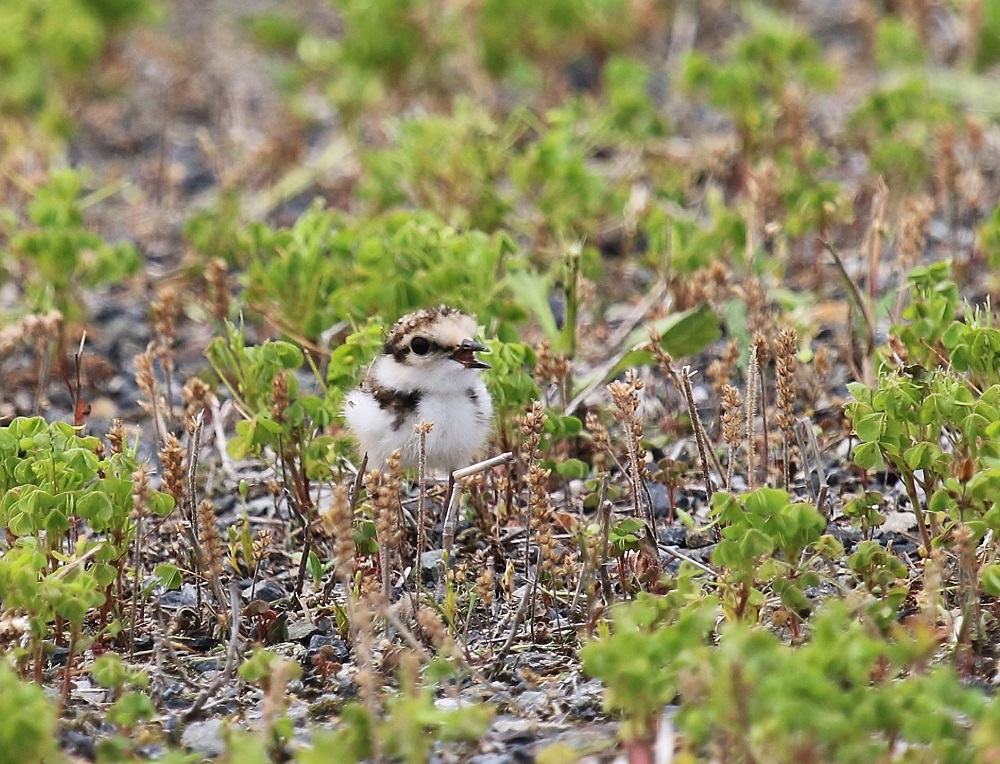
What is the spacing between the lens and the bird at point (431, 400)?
14.3ft

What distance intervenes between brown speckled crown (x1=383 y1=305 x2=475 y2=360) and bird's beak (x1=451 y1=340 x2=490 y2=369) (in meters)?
0.02

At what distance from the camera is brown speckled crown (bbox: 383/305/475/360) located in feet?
14.4

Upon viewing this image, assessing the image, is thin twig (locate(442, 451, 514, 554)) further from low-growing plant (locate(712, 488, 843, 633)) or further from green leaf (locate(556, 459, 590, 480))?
low-growing plant (locate(712, 488, 843, 633))

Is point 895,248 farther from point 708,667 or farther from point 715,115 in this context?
point 708,667

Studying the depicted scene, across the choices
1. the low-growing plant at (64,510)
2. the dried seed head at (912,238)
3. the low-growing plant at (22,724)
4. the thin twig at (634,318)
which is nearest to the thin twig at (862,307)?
the dried seed head at (912,238)

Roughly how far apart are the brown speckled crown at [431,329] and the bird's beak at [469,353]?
0.02m

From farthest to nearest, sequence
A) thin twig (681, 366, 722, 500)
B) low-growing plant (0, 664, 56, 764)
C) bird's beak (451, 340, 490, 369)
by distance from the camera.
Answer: bird's beak (451, 340, 490, 369)
thin twig (681, 366, 722, 500)
low-growing plant (0, 664, 56, 764)

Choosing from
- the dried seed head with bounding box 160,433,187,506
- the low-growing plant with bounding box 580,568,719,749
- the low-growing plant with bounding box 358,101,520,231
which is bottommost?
the low-growing plant with bounding box 580,568,719,749

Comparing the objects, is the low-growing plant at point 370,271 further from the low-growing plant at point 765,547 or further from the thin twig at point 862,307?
the low-growing plant at point 765,547

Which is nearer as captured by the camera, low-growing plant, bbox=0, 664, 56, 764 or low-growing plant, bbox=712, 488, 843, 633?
low-growing plant, bbox=0, 664, 56, 764

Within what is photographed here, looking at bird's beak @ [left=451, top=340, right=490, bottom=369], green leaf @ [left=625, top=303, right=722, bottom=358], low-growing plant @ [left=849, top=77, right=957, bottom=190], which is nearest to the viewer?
bird's beak @ [left=451, top=340, right=490, bottom=369]

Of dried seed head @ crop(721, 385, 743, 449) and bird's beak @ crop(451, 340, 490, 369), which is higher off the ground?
bird's beak @ crop(451, 340, 490, 369)

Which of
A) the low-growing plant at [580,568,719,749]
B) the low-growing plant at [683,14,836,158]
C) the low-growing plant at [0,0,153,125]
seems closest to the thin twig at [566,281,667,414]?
the low-growing plant at [683,14,836,158]

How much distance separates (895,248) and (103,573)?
3663 mm
